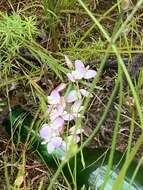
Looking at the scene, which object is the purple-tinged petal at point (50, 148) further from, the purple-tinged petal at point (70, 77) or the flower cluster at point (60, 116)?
the purple-tinged petal at point (70, 77)

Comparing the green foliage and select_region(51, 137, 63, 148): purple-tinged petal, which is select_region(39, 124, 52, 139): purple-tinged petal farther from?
the green foliage

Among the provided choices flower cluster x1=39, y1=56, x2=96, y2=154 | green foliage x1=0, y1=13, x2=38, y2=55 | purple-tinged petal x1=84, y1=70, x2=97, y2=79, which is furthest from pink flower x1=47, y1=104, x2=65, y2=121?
green foliage x1=0, y1=13, x2=38, y2=55

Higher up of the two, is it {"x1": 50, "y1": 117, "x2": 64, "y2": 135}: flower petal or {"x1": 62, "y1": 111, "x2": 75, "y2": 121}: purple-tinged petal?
{"x1": 62, "y1": 111, "x2": 75, "y2": 121}: purple-tinged petal

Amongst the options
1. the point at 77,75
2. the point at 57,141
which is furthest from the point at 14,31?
the point at 57,141

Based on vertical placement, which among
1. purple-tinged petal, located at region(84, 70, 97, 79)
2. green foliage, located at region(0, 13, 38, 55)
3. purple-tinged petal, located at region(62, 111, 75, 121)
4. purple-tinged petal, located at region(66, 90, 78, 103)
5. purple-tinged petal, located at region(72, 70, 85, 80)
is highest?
green foliage, located at region(0, 13, 38, 55)

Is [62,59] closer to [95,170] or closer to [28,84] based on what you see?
[28,84]

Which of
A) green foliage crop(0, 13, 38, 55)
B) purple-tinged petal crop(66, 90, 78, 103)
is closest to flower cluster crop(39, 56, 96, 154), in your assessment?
purple-tinged petal crop(66, 90, 78, 103)

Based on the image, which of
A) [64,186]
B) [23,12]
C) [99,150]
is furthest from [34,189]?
[23,12]

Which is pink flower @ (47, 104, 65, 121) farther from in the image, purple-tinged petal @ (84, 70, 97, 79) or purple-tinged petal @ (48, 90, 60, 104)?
purple-tinged petal @ (84, 70, 97, 79)

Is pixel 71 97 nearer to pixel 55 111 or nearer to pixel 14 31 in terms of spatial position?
pixel 55 111

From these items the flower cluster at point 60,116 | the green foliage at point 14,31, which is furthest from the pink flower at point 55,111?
the green foliage at point 14,31

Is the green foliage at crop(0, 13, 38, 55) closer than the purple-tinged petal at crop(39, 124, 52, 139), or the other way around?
the purple-tinged petal at crop(39, 124, 52, 139)
